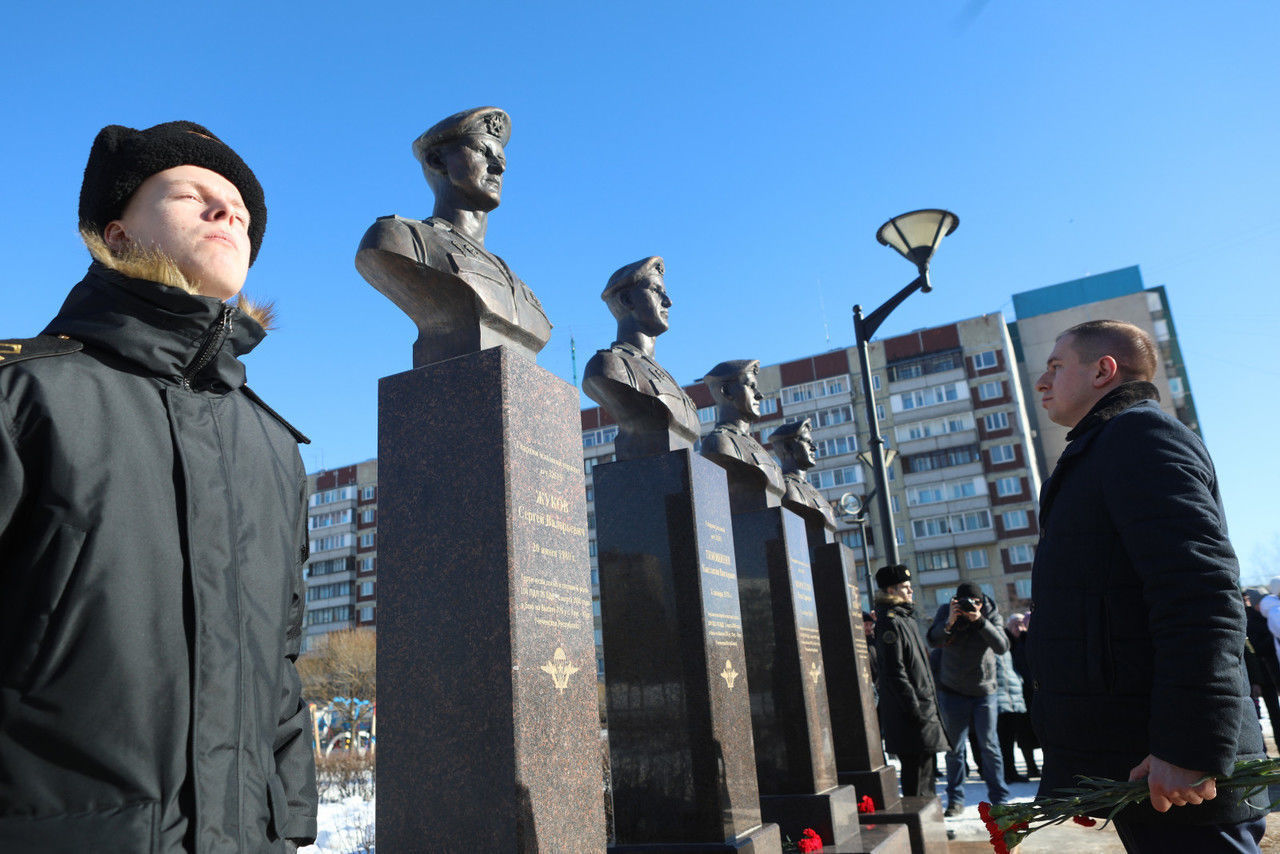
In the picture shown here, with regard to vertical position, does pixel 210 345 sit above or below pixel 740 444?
below

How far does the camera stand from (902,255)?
1017 cm

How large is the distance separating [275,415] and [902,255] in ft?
29.2

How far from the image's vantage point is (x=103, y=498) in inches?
63.5

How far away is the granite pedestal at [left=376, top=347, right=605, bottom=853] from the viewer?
13.2 feet

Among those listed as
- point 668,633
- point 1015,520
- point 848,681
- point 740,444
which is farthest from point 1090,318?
point 668,633

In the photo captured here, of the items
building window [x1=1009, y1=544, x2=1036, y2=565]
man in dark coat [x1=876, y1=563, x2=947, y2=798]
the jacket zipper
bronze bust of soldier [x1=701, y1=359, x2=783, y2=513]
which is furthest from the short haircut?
building window [x1=1009, y1=544, x2=1036, y2=565]

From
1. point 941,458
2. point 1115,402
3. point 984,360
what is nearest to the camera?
point 1115,402

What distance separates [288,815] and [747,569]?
695 cm

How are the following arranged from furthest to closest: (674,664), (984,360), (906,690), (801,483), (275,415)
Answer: (984,360) → (801,483) → (906,690) → (674,664) → (275,415)

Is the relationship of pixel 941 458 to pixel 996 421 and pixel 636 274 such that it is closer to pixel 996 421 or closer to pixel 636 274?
pixel 996 421

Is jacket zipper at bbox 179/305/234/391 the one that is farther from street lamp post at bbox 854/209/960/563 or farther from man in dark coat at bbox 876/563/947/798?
street lamp post at bbox 854/209/960/563

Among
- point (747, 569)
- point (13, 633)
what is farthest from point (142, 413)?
point (747, 569)

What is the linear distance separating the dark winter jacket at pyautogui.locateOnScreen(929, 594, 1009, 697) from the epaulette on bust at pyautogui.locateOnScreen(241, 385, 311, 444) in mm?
8057

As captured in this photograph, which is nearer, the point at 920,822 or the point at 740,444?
the point at 920,822
